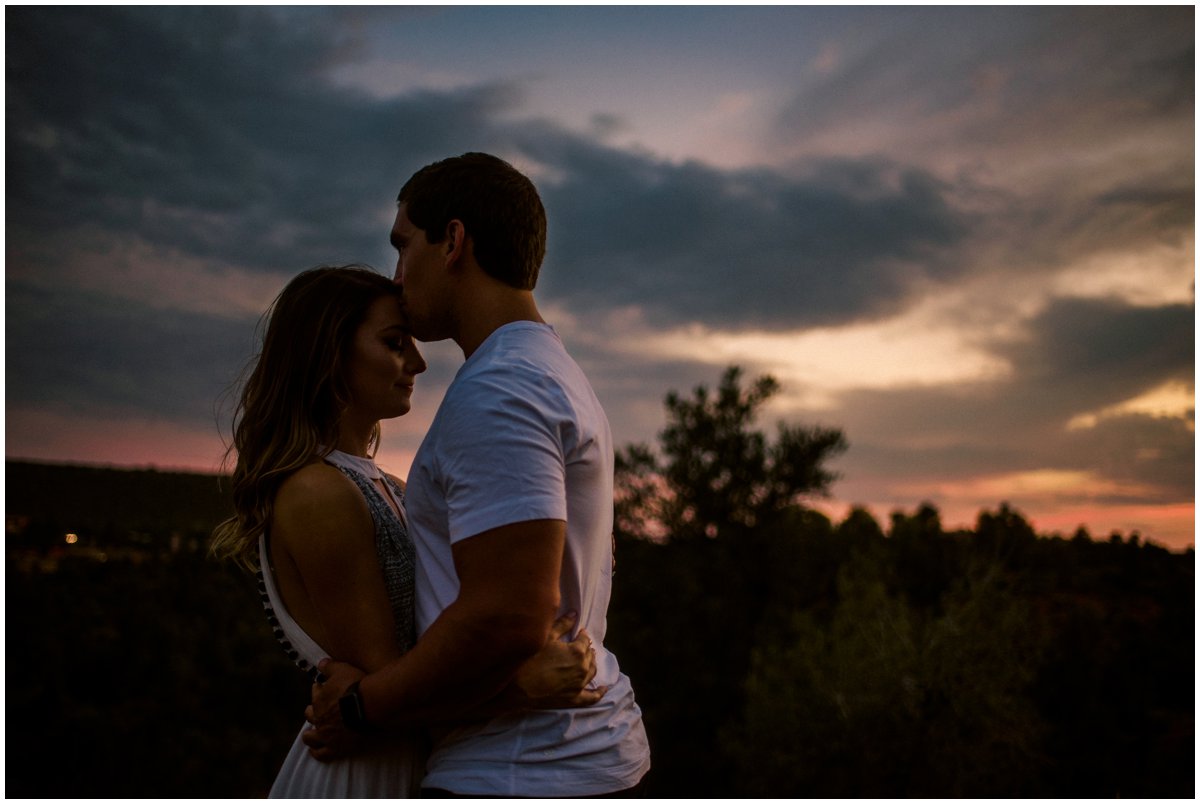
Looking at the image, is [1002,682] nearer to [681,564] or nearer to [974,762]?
[974,762]

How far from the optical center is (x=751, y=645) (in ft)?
116

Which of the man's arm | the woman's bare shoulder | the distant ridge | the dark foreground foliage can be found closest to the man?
the man's arm

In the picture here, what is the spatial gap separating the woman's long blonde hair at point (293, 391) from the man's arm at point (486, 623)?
663 millimetres

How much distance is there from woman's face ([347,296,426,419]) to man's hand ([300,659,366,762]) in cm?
73

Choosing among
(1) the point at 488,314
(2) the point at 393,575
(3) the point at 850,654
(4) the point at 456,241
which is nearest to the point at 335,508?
(2) the point at 393,575

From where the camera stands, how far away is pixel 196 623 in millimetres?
45344

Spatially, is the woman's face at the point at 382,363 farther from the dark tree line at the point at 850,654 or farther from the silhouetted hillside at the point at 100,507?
the silhouetted hillside at the point at 100,507

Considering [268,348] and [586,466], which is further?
[268,348]

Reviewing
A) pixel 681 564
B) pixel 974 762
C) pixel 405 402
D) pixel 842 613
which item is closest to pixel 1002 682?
pixel 974 762

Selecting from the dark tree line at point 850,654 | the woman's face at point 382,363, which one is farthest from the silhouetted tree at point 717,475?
the woman's face at point 382,363

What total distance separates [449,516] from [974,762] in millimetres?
33271

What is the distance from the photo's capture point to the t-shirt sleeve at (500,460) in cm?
172

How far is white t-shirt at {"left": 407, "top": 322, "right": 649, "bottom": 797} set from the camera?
175 centimetres

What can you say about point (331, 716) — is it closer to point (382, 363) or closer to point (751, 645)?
point (382, 363)
